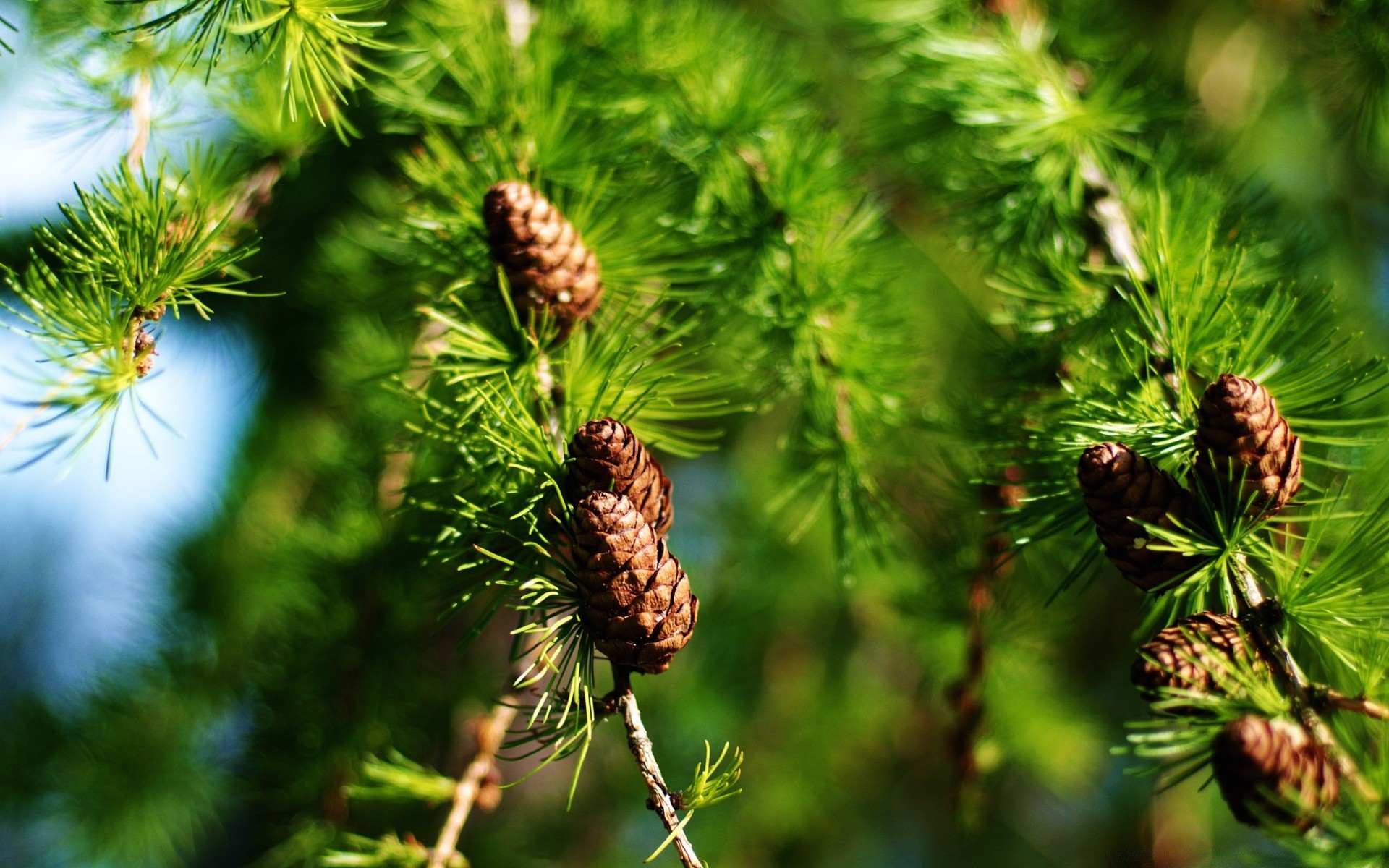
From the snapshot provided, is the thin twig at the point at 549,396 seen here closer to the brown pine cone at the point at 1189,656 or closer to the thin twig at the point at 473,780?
the thin twig at the point at 473,780

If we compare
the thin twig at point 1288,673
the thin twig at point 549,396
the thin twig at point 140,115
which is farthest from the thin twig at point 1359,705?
the thin twig at point 140,115

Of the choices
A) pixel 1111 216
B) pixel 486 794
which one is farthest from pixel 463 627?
pixel 1111 216

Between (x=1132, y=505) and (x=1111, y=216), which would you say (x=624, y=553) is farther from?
(x=1111, y=216)

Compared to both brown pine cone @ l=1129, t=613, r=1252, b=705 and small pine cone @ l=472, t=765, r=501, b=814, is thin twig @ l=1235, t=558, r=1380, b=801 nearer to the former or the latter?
brown pine cone @ l=1129, t=613, r=1252, b=705

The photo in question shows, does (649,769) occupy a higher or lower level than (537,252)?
lower

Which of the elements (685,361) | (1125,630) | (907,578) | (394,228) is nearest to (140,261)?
(394,228)
